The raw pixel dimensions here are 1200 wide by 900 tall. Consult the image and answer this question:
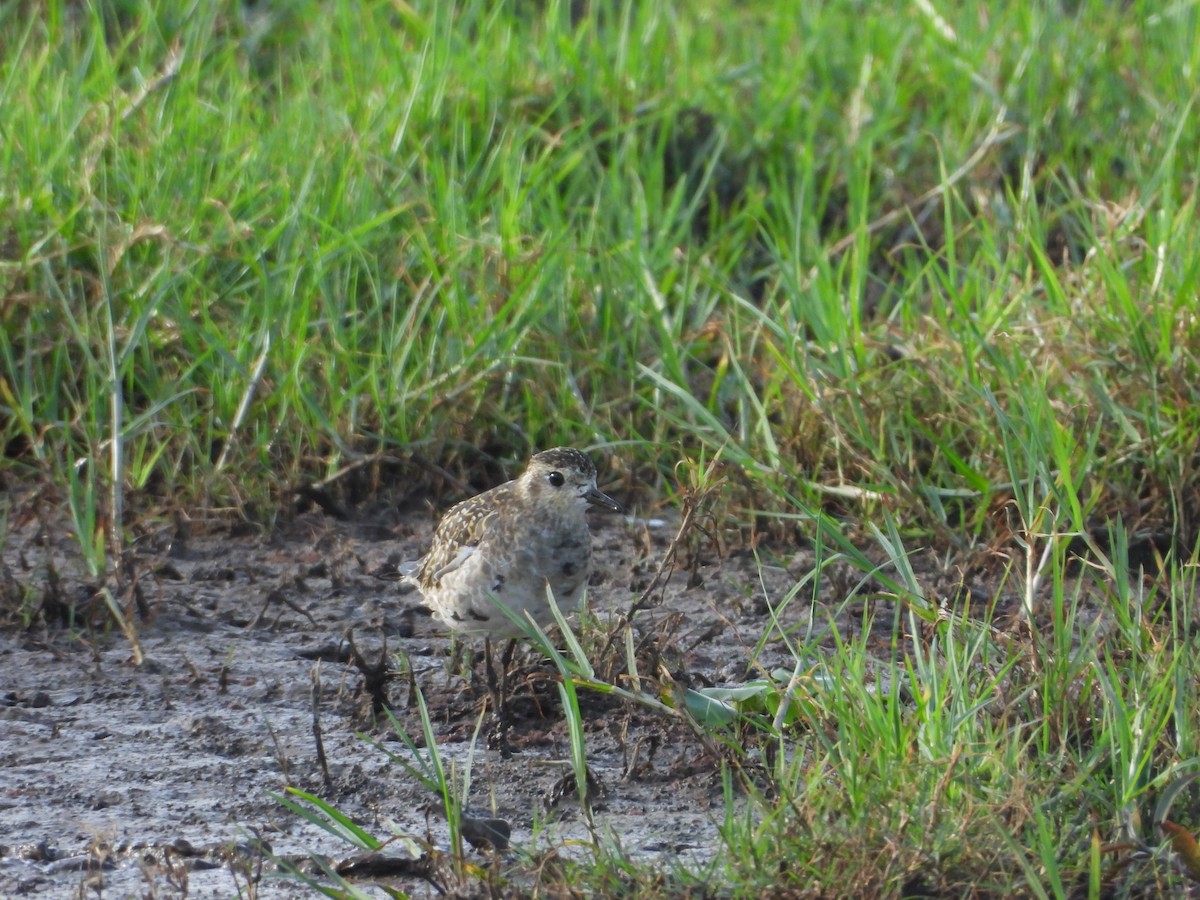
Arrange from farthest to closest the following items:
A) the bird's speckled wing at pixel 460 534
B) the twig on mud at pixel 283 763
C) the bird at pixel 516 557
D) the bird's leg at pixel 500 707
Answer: the bird's speckled wing at pixel 460 534, the bird at pixel 516 557, the bird's leg at pixel 500 707, the twig on mud at pixel 283 763

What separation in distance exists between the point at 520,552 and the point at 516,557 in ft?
0.06

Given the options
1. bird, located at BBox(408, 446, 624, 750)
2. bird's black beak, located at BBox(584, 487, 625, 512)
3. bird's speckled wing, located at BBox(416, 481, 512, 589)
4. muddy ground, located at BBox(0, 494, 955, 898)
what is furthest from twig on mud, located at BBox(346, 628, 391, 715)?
bird's black beak, located at BBox(584, 487, 625, 512)

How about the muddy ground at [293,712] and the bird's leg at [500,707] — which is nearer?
the muddy ground at [293,712]

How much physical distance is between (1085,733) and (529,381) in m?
2.43

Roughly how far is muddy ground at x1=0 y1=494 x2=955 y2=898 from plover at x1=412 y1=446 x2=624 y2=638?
0.17 metres

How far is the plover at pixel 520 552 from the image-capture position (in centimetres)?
420

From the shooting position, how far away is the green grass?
4.72 m

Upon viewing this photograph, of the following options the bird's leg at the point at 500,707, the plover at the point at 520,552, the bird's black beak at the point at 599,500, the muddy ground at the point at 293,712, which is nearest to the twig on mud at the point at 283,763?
the muddy ground at the point at 293,712

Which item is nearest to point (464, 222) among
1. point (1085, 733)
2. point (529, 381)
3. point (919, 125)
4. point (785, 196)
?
point (529, 381)

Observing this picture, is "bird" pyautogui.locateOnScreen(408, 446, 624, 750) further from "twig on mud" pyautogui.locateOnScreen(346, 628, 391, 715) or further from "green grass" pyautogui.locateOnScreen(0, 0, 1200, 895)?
"green grass" pyautogui.locateOnScreen(0, 0, 1200, 895)

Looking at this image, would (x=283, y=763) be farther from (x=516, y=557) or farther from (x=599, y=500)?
(x=599, y=500)

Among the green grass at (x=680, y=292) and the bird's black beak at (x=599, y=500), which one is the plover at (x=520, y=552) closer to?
the bird's black beak at (x=599, y=500)

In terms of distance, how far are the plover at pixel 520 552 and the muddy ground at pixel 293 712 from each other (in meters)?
0.17

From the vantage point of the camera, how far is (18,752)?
3920 mm
